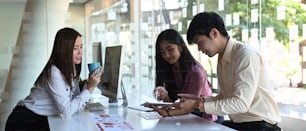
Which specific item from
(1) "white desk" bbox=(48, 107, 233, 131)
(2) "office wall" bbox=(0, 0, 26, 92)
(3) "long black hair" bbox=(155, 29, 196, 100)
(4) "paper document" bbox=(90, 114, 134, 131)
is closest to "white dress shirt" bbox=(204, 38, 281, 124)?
(1) "white desk" bbox=(48, 107, 233, 131)

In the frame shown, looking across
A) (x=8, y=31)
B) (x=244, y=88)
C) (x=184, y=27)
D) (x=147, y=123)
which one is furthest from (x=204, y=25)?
(x=8, y=31)

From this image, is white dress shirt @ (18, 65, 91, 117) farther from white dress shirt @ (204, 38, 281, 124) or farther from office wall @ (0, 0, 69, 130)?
office wall @ (0, 0, 69, 130)

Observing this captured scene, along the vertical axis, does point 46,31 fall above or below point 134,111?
above

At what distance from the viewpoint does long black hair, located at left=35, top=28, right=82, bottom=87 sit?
129 centimetres

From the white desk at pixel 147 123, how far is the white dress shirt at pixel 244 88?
0.06m

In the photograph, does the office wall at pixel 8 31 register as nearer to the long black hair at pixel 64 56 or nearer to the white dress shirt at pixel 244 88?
the long black hair at pixel 64 56

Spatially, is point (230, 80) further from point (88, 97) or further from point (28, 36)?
point (28, 36)

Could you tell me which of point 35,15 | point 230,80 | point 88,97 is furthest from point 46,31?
point 230,80

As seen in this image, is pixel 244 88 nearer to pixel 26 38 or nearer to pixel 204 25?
pixel 204 25

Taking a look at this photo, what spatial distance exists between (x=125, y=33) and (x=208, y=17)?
1624mm

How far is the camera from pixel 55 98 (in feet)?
4.04

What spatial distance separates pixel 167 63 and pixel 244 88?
626mm

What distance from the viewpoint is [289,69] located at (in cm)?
Answer: 180

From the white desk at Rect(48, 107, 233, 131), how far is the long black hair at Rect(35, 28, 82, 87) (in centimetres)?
15
